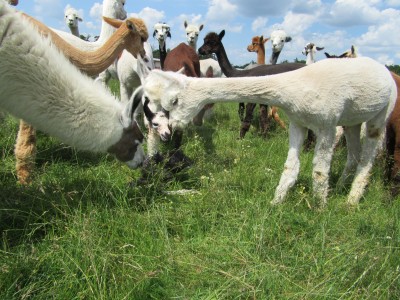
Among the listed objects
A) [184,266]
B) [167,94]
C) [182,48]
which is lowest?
[184,266]

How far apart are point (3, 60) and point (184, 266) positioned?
1.89m

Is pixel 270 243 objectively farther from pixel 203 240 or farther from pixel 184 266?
pixel 184 266

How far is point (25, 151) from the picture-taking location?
163 inches

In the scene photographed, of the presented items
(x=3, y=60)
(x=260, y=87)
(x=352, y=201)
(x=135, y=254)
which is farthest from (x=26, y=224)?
(x=352, y=201)

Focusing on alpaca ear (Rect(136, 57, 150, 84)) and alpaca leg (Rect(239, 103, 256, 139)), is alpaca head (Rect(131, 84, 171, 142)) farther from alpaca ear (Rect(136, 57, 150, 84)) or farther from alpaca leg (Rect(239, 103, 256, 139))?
alpaca leg (Rect(239, 103, 256, 139))

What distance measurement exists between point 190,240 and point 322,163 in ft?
5.56

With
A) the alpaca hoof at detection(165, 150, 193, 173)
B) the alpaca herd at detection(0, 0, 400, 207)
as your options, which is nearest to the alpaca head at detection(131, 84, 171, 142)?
the alpaca herd at detection(0, 0, 400, 207)

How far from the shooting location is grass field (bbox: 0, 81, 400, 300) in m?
2.27

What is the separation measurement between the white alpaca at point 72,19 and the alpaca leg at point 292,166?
7.99m

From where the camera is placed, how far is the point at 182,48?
25.6 feet

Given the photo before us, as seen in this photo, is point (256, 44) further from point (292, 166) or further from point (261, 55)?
point (292, 166)

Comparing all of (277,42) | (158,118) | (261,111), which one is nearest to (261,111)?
(261,111)

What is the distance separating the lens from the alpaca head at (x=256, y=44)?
33.6 ft

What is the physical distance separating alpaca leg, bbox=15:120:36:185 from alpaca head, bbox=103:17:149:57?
1.75 metres
